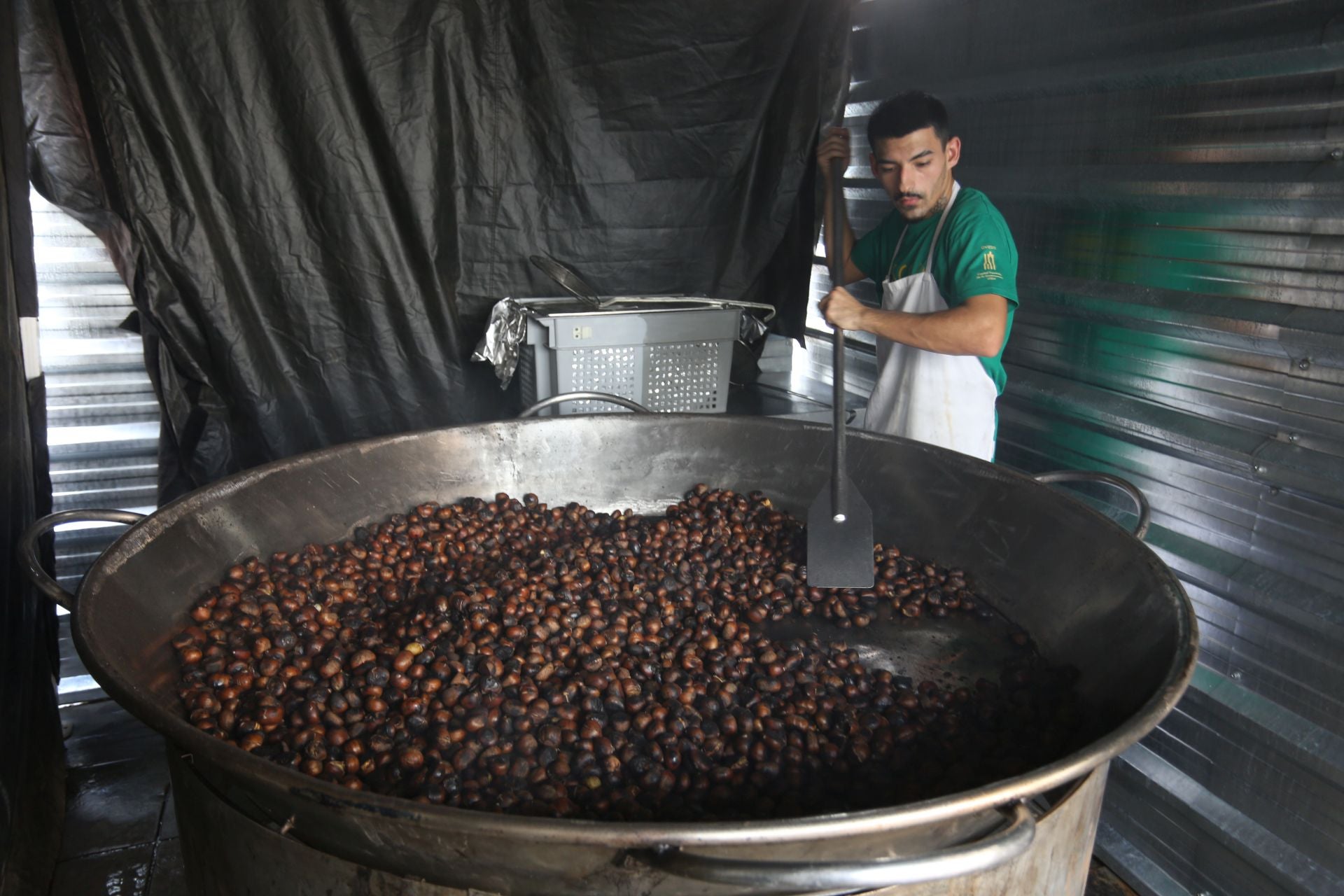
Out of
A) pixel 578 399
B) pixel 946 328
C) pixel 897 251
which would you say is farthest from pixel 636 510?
pixel 897 251

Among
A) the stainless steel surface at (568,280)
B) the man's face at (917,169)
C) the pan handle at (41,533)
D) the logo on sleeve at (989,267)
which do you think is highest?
the man's face at (917,169)

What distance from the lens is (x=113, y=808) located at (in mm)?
3010

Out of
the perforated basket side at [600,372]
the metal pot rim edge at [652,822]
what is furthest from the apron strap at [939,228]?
the metal pot rim edge at [652,822]

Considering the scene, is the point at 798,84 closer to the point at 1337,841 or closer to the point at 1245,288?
the point at 1245,288

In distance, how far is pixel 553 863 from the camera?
1202mm

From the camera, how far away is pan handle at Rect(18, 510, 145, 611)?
1751mm

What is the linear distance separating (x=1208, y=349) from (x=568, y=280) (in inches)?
83.0

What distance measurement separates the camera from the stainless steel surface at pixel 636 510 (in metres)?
1.18

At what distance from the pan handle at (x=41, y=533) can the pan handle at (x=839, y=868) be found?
4.15 feet

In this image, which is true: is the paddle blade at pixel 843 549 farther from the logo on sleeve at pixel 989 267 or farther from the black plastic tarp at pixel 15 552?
the black plastic tarp at pixel 15 552

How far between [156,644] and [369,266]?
166cm

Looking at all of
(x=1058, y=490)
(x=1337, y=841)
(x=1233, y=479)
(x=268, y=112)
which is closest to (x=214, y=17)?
(x=268, y=112)

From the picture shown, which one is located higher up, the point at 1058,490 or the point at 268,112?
the point at 268,112

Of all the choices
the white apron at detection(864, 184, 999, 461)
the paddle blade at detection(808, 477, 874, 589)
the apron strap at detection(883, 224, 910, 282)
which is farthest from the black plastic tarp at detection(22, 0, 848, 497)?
the paddle blade at detection(808, 477, 874, 589)
